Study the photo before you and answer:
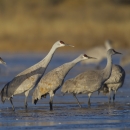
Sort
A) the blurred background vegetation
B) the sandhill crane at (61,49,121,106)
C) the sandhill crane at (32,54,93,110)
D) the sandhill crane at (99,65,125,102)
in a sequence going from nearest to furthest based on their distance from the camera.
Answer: the sandhill crane at (32,54,93,110), the sandhill crane at (61,49,121,106), the sandhill crane at (99,65,125,102), the blurred background vegetation

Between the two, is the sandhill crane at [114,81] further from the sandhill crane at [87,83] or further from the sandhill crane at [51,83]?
the sandhill crane at [51,83]

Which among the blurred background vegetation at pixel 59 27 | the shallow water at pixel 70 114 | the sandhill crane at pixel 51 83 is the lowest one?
the shallow water at pixel 70 114

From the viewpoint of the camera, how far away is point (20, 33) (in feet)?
109

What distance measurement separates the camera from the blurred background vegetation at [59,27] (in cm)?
3269

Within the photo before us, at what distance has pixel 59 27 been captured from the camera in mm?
33844

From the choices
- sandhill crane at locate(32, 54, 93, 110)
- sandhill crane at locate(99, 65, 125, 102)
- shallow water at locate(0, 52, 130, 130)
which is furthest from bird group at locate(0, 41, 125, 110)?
sandhill crane at locate(99, 65, 125, 102)

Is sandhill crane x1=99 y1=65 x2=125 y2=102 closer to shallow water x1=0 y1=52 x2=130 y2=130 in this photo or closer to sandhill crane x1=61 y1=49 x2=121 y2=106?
shallow water x1=0 y1=52 x2=130 y2=130

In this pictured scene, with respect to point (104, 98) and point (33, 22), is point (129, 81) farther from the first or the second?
point (33, 22)

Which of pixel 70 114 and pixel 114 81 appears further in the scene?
pixel 114 81

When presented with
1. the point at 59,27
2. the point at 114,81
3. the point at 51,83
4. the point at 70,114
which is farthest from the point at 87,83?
the point at 59,27

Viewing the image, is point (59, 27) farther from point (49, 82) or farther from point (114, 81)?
point (49, 82)

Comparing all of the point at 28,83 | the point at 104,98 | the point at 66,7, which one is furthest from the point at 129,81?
the point at 66,7

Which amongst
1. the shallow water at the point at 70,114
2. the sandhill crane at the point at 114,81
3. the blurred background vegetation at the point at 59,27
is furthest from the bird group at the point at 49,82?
the blurred background vegetation at the point at 59,27

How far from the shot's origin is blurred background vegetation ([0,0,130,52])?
107 ft
